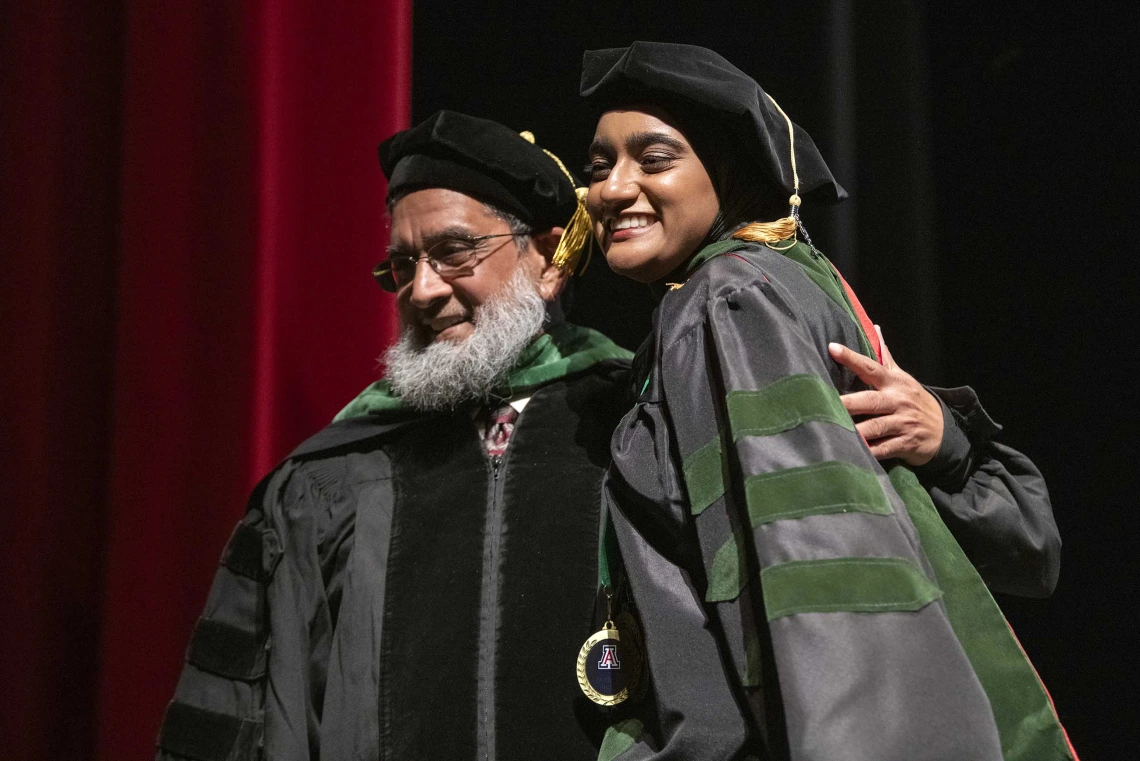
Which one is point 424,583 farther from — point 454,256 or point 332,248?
point 332,248

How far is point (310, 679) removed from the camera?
1913mm

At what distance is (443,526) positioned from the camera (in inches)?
77.1

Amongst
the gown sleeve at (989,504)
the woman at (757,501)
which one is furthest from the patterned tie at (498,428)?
the gown sleeve at (989,504)

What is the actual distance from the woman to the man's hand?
0.10 feet

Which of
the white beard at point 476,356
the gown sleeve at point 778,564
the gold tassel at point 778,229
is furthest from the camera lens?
the white beard at point 476,356

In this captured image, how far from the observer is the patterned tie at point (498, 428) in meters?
2.07

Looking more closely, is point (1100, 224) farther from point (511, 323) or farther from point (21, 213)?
point (21, 213)

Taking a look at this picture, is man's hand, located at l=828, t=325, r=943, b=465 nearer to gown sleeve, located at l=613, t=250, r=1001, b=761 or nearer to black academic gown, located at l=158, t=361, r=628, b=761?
gown sleeve, located at l=613, t=250, r=1001, b=761

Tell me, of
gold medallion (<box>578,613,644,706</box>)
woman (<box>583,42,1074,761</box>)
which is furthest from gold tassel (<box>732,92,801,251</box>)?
gold medallion (<box>578,613,644,706</box>)

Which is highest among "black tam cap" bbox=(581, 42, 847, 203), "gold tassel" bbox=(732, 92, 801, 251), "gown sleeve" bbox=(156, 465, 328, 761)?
"black tam cap" bbox=(581, 42, 847, 203)

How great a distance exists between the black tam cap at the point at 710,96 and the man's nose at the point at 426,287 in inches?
24.5

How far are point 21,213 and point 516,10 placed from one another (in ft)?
4.16

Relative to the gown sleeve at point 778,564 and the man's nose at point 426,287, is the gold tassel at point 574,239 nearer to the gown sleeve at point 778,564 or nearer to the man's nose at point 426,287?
the man's nose at point 426,287

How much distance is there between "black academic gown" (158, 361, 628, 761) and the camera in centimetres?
181
